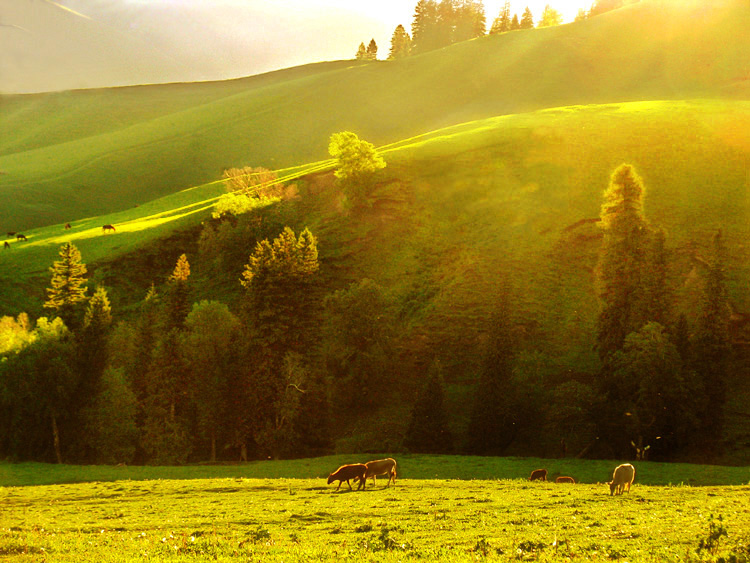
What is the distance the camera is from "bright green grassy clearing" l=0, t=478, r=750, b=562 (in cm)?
1529

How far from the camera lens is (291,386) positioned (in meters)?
68.4

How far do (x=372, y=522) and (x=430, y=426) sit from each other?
44.1 meters

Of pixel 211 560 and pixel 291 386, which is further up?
pixel 211 560

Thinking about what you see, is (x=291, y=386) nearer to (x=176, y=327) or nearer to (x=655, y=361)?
(x=176, y=327)

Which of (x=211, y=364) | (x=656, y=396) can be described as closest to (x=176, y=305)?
(x=211, y=364)

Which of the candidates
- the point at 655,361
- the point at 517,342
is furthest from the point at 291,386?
the point at 655,361

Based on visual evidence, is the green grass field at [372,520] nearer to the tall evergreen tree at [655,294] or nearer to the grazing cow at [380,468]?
the grazing cow at [380,468]

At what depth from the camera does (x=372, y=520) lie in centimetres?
2169

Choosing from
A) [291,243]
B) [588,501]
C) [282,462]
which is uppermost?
[291,243]

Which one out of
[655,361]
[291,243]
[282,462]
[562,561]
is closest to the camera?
[562,561]

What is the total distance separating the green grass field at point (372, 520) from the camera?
1530 cm

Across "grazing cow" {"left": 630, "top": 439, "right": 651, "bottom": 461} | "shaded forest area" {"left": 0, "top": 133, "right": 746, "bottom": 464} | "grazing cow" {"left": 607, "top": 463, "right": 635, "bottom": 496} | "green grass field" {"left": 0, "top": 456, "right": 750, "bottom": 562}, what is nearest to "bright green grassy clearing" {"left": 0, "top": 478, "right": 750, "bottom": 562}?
"green grass field" {"left": 0, "top": 456, "right": 750, "bottom": 562}

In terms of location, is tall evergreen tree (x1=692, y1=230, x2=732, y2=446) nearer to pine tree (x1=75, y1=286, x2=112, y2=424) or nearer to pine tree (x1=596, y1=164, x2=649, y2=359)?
pine tree (x1=596, y1=164, x2=649, y2=359)

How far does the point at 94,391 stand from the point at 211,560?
2555 inches
